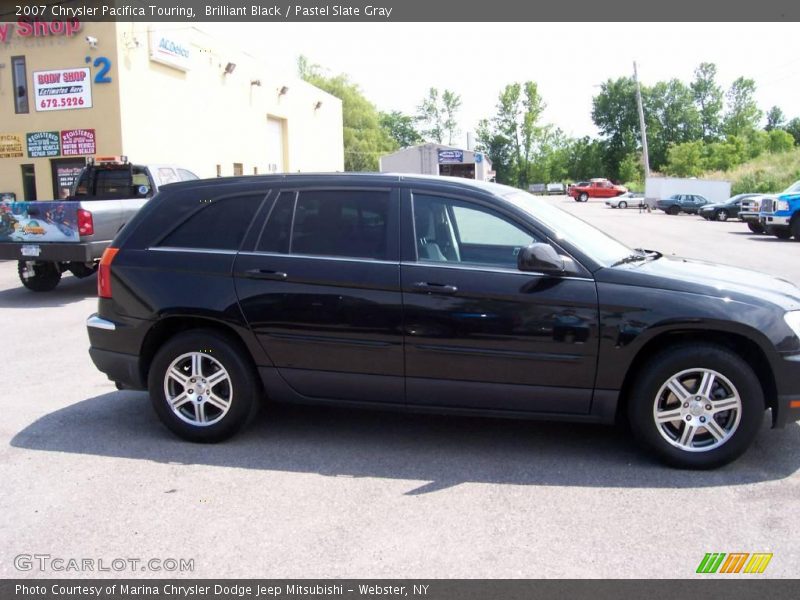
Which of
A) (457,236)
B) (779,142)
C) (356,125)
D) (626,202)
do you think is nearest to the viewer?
(457,236)

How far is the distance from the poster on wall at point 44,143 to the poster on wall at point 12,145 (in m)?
0.35

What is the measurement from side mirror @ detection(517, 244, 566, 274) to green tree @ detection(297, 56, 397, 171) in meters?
63.6

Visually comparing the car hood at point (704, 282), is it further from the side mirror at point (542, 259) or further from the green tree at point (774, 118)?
the green tree at point (774, 118)

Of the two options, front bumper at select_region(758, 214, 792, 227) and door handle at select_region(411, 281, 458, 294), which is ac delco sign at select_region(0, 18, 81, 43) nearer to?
door handle at select_region(411, 281, 458, 294)

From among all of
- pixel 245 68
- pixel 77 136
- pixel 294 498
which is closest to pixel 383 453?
pixel 294 498

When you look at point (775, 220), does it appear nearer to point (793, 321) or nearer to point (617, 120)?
point (793, 321)

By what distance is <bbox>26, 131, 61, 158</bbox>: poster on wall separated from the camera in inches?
866

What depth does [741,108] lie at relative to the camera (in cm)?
11194

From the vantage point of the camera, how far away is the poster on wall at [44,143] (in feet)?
72.1

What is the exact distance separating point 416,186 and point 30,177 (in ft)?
71.3

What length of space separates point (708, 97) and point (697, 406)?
119 metres

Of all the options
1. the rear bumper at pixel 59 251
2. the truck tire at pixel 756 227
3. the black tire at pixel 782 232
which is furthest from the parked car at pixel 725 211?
the rear bumper at pixel 59 251

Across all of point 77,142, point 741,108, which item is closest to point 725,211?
point 77,142

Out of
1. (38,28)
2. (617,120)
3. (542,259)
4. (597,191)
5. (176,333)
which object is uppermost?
(617,120)
